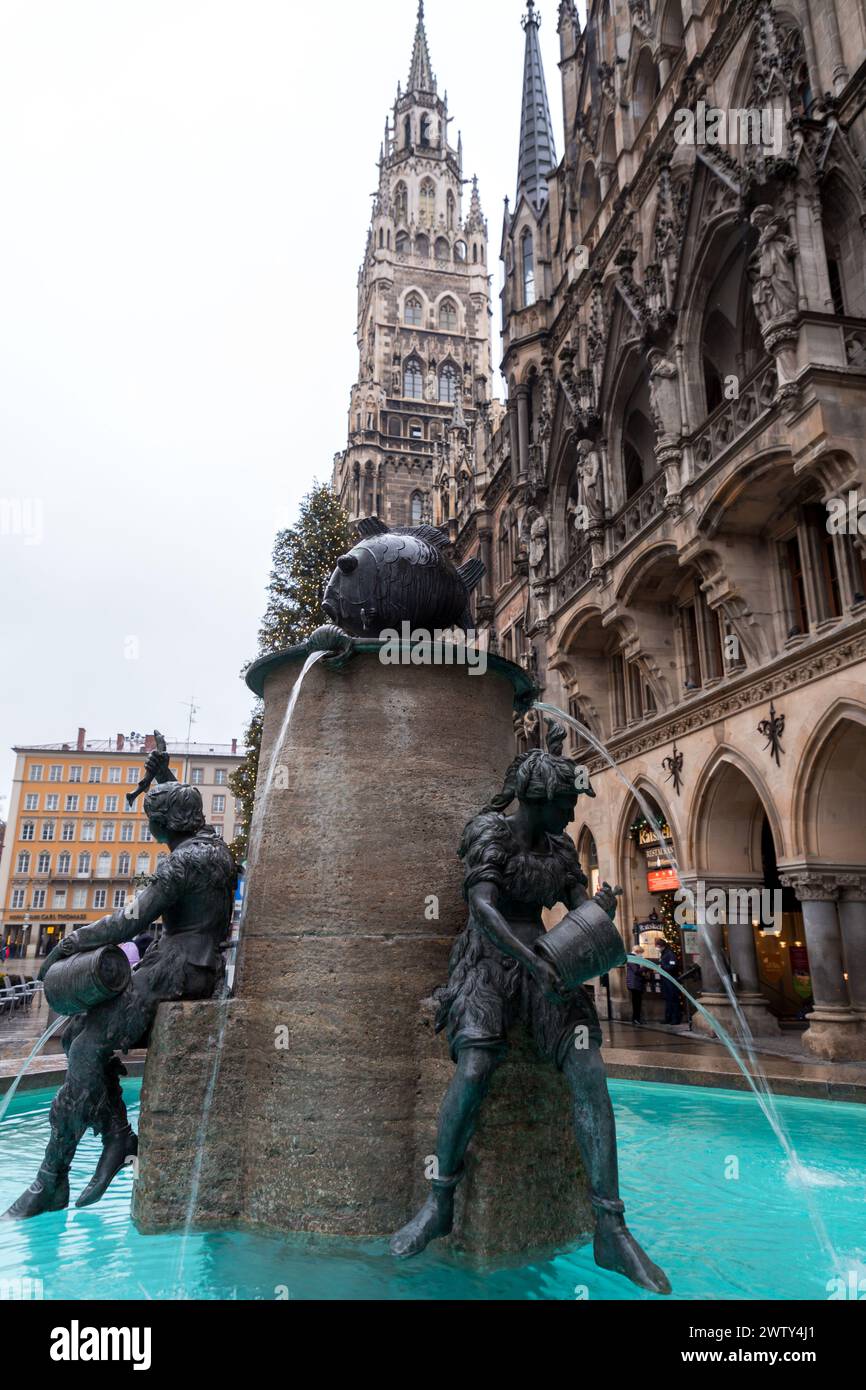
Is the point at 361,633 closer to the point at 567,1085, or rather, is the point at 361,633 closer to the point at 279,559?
the point at 567,1085

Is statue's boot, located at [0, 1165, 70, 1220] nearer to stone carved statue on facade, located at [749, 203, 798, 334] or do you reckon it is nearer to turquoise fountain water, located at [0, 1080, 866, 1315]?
turquoise fountain water, located at [0, 1080, 866, 1315]

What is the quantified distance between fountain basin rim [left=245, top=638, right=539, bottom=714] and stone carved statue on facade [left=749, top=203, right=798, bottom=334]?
1088cm

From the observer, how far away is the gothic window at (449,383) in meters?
66.8

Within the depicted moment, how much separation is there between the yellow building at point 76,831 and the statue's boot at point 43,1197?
66.0m

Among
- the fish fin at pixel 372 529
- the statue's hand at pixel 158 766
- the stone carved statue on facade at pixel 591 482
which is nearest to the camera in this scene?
the statue's hand at pixel 158 766

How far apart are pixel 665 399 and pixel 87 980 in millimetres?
16827

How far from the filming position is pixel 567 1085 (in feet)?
13.1

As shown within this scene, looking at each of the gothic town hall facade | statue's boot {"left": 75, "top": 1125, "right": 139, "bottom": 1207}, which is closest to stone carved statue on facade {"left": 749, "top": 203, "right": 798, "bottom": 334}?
the gothic town hall facade

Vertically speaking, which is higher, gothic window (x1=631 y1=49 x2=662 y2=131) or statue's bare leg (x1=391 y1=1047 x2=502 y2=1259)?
gothic window (x1=631 y1=49 x2=662 y2=131)

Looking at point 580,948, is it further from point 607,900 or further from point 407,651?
point 407,651

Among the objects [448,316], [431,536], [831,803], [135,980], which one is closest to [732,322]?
[831,803]

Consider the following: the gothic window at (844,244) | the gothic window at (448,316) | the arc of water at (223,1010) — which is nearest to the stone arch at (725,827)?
the gothic window at (844,244)

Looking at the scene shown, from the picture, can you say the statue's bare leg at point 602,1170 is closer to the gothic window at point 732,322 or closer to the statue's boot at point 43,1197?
the statue's boot at point 43,1197

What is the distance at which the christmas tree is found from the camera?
2372cm
